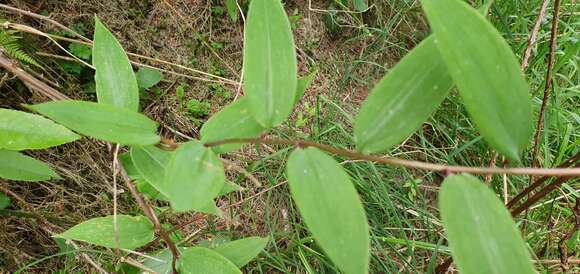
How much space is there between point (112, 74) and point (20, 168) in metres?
0.36

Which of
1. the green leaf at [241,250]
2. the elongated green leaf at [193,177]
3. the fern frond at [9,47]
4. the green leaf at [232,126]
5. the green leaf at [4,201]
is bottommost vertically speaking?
the green leaf at [4,201]

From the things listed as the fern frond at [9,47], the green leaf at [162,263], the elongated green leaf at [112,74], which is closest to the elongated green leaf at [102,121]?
the elongated green leaf at [112,74]

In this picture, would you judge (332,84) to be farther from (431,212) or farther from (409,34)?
(431,212)

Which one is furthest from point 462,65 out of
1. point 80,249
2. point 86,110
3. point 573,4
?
point 573,4

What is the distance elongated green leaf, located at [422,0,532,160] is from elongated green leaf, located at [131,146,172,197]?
0.47m

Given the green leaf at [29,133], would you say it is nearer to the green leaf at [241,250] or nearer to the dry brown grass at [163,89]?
the dry brown grass at [163,89]

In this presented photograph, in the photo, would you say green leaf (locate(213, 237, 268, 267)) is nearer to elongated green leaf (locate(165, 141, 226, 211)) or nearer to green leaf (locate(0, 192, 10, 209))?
elongated green leaf (locate(165, 141, 226, 211))

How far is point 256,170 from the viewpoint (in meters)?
1.52

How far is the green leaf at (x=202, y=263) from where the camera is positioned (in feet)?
2.60

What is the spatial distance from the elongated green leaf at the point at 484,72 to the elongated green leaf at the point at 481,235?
0.23 ft

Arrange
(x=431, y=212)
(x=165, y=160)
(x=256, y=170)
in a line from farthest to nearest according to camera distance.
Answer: (x=431, y=212) < (x=256, y=170) < (x=165, y=160)

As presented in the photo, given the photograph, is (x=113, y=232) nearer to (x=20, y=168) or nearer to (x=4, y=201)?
(x=20, y=168)

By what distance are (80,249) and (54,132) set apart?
354 millimetres

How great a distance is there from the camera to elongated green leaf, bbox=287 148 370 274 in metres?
0.51
